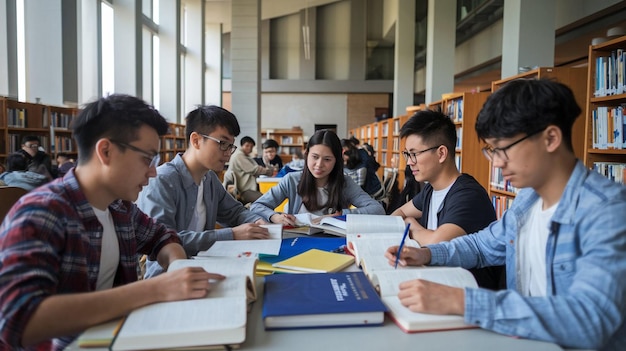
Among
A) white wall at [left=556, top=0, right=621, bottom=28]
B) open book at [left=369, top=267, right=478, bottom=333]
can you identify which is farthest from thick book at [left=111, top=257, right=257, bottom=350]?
white wall at [left=556, top=0, right=621, bottom=28]

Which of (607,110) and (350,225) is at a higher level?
(607,110)

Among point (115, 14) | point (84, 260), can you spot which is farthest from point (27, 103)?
point (84, 260)

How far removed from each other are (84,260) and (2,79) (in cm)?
597

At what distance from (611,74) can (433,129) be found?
→ 165 centimetres

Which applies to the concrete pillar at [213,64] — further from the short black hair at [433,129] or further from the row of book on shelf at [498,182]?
the short black hair at [433,129]

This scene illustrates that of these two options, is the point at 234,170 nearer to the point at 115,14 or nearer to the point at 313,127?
the point at 115,14

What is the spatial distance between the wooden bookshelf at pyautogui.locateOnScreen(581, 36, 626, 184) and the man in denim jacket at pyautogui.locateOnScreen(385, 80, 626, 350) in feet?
6.62

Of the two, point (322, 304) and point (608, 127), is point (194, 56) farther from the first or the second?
point (322, 304)

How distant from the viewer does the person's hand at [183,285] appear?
0.93 m

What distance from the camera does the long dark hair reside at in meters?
2.52

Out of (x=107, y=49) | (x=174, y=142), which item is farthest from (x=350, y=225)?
(x=174, y=142)

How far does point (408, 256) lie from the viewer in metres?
1.29

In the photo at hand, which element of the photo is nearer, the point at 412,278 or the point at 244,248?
the point at 412,278

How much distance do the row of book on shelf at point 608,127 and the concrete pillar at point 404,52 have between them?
7511 millimetres
